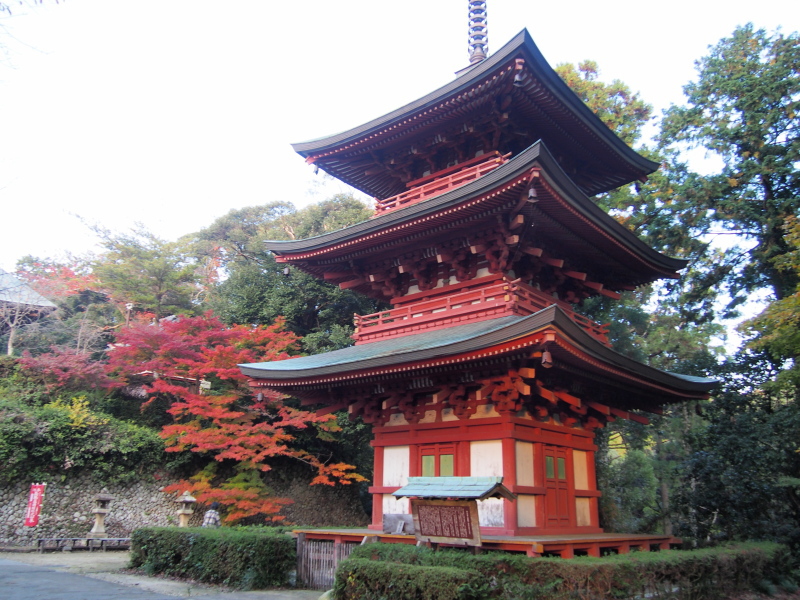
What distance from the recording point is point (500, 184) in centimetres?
1045

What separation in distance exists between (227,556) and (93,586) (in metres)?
2.39

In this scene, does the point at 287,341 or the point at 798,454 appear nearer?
the point at 798,454

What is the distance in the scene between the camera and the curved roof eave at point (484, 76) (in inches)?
455

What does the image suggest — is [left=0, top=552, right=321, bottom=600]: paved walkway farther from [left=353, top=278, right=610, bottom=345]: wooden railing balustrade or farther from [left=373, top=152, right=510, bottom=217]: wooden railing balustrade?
[left=373, top=152, right=510, bottom=217]: wooden railing balustrade

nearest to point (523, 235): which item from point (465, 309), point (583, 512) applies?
point (465, 309)

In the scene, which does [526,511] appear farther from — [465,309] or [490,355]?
[465,309]

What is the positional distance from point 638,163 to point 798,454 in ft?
29.2

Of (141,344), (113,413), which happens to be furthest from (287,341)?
(113,413)

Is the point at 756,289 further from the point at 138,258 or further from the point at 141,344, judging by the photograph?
the point at 138,258

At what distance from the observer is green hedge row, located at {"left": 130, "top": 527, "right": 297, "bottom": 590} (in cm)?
1120

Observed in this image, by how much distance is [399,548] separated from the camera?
29.4ft

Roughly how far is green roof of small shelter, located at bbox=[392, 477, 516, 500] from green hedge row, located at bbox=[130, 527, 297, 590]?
4190 mm

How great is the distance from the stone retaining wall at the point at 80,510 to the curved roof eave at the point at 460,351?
9566 mm

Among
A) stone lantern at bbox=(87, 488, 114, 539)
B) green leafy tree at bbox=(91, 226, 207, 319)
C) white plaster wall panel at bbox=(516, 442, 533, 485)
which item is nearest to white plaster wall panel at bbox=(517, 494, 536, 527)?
white plaster wall panel at bbox=(516, 442, 533, 485)
